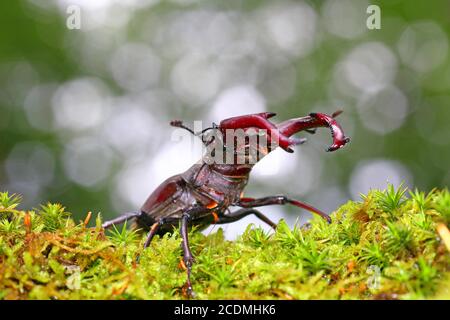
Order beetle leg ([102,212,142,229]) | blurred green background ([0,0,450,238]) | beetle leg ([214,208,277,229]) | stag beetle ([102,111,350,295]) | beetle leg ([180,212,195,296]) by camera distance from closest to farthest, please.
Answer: beetle leg ([180,212,195,296]) → stag beetle ([102,111,350,295]) → beetle leg ([102,212,142,229]) → beetle leg ([214,208,277,229]) → blurred green background ([0,0,450,238])

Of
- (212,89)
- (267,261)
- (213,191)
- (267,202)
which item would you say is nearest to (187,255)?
(267,261)

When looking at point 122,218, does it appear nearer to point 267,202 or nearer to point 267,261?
point 267,202

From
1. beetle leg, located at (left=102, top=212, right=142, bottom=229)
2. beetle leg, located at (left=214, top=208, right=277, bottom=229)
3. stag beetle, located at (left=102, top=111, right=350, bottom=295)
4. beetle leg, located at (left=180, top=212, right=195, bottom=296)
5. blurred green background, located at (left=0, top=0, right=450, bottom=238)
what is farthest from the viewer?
blurred green background, located at (left=0, top=0, right=450, bottom=238)

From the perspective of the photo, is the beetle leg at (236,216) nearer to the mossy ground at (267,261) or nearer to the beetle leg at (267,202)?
the beetle leg at (267,202)

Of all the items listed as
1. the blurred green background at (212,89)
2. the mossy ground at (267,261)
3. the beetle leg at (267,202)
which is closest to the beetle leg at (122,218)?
the mossy ground at (267,261)

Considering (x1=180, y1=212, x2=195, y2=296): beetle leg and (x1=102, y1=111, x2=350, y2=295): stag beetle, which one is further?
(x1=102, y1=111, x2=350, y2=295): stag beetle

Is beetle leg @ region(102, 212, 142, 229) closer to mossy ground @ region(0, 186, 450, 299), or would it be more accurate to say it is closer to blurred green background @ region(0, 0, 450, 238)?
mossy ground @ region(0, 186, 450, 299)

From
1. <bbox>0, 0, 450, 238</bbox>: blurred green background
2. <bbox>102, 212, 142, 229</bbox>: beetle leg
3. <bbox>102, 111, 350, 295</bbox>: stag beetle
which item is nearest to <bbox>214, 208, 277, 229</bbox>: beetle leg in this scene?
<bbox>102, 111, 350, 295</bbox>: stag beetle
